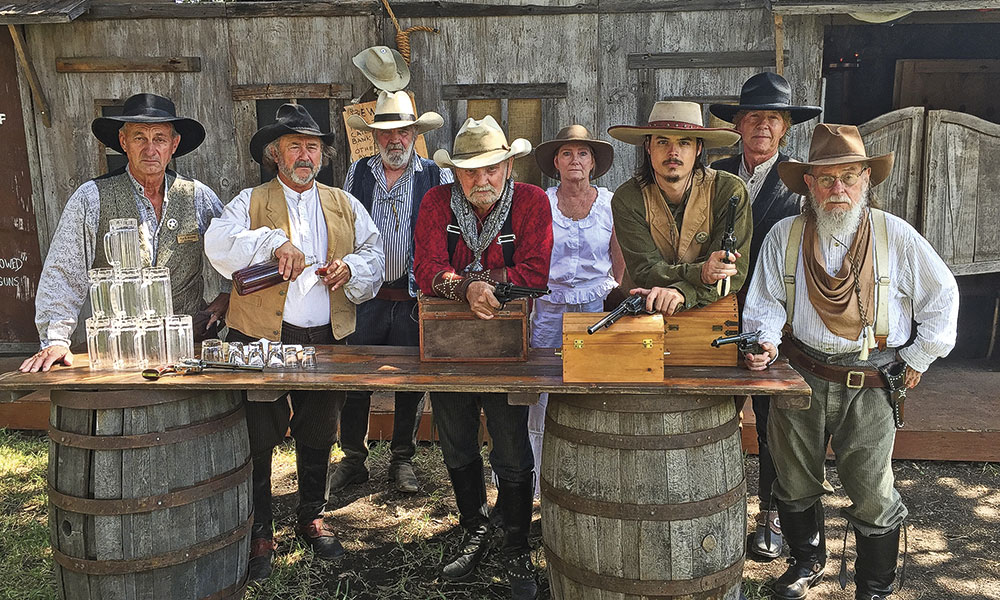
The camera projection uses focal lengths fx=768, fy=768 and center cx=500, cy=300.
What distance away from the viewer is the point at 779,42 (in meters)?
5.59

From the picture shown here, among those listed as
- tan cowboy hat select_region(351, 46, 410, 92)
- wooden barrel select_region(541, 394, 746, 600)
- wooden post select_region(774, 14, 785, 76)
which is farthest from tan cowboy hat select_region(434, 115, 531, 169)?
wooden post select_region(774, 14, 785, 76)

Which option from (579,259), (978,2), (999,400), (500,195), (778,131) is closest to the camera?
(500,195)

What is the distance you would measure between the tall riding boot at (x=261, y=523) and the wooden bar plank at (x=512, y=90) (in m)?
3.50

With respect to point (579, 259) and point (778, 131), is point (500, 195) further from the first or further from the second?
point (778, 131)

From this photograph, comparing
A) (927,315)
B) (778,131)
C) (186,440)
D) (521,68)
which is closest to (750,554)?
(927,315)

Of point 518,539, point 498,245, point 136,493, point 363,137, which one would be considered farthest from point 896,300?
point 363,137

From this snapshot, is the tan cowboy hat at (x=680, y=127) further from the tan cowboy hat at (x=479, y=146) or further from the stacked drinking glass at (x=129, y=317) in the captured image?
the stacked drinking glass at (x=129, y=317)

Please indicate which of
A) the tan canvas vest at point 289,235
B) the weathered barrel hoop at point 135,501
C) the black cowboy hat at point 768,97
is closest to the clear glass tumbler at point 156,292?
the tan canvas vest at point 289,235

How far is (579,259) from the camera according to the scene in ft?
13.4

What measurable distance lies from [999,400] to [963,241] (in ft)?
4.26

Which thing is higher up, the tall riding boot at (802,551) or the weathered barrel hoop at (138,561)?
the weathered barrel hoop at (138,561)

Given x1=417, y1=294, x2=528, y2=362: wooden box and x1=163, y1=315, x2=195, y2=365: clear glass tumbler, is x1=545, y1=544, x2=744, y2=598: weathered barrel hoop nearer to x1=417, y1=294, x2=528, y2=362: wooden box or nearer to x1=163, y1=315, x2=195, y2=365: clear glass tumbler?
x1=417, y1=294, x2=528, y2=362: wooden box

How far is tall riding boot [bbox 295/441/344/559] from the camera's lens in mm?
3873

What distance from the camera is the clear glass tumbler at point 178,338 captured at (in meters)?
3.21
